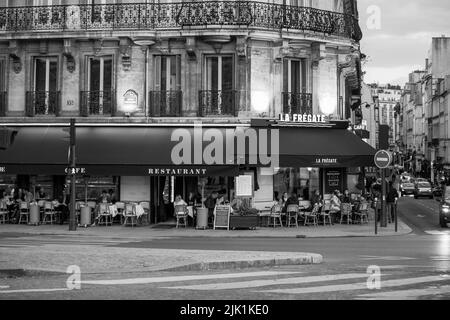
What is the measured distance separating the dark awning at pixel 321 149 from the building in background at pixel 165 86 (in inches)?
2.0

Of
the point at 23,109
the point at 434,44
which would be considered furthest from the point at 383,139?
the point at 434,44

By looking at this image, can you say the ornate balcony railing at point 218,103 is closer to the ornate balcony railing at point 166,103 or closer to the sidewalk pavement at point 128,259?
the ornate balcony railing at point 166,103

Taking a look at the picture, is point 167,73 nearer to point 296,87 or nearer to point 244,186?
point 296,87

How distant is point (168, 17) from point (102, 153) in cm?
611

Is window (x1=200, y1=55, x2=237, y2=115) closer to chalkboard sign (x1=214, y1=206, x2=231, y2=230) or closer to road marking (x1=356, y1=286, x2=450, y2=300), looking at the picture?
chalkboard sign (x1=214, y1=206, x2=231, y2=230)

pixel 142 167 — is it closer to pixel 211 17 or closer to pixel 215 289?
pixel 211 17

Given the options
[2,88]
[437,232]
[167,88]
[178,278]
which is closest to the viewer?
[178,278]

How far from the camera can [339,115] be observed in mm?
30406

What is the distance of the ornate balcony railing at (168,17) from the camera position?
27.8 metres

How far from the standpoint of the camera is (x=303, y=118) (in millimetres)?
28312

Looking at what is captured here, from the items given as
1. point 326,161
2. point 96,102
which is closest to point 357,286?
point 326,161

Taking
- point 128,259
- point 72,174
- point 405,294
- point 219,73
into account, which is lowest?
point 405,294

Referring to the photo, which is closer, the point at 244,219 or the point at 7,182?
the point at 244,219

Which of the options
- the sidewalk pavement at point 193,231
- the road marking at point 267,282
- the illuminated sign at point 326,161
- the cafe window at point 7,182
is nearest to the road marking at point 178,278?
the road marking at point 267,282
